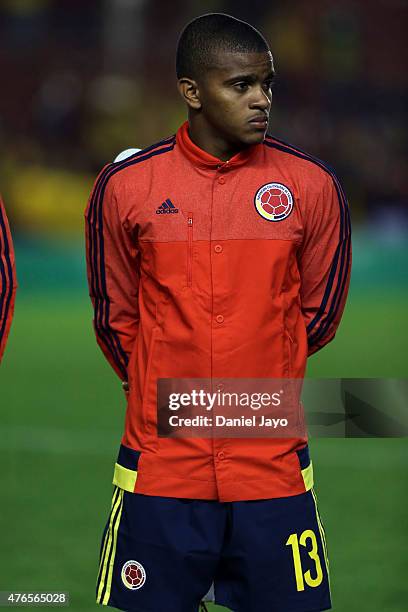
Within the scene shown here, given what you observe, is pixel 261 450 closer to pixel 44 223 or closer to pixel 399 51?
pixel 44 223

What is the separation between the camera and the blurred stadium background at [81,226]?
5453mm

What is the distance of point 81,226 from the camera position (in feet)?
60.1

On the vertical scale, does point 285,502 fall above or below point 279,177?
below

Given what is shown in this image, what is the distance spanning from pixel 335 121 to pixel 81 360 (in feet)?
40.1

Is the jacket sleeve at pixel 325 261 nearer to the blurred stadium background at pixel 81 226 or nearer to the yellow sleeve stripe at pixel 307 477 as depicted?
the yellow sleeve stripe at pixel 307 477

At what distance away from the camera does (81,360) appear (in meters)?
10.2

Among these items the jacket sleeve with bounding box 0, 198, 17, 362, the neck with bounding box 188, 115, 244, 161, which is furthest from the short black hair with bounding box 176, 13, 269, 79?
the jacket sleeve with bounding box 0, 198, 17, 362

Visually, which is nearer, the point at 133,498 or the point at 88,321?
the point at 133,498

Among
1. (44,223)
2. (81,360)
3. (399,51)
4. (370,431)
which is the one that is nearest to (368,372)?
(81,360)

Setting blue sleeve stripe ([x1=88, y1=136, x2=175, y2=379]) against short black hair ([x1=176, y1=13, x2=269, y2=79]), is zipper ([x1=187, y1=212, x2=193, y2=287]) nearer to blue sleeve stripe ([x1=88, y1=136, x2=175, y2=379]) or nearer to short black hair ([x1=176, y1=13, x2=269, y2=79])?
blue sleeve stripe ([x1=88, y1=136, x2=175, y2=379])

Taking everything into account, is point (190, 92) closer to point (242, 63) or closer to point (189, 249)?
point (242, 63)

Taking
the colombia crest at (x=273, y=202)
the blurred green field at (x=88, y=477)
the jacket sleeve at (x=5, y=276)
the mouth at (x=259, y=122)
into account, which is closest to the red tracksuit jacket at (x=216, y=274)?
the colombia crest at (x=273, y=202)

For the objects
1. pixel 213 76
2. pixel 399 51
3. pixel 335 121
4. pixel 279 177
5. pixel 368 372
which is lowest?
pixel 368 372

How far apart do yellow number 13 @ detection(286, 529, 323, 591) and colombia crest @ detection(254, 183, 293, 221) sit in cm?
76
